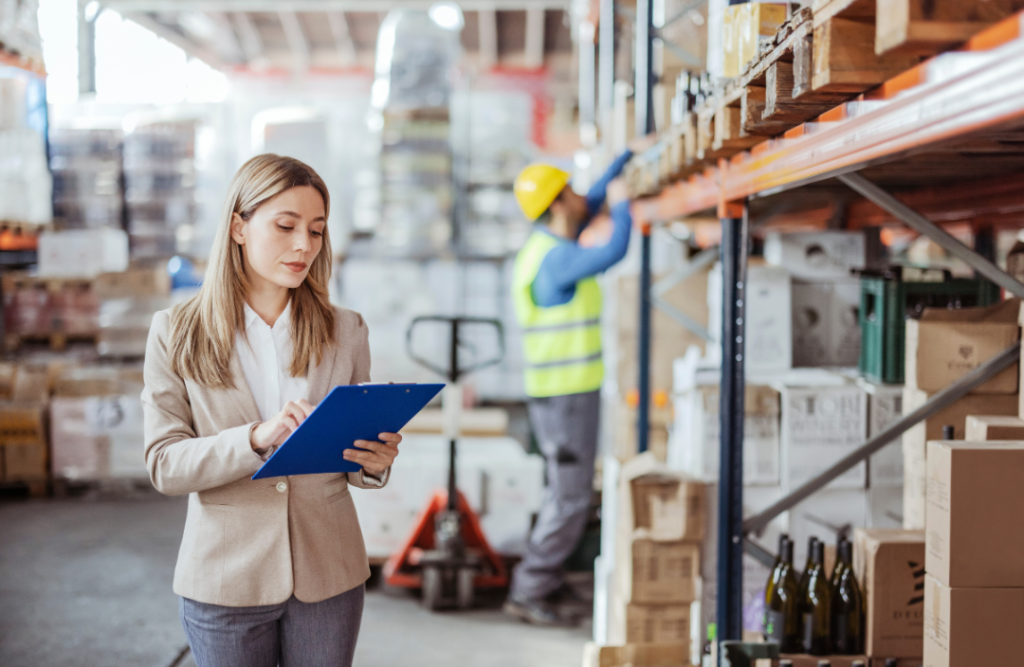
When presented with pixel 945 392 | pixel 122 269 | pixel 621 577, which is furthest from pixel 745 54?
pixel 122 269

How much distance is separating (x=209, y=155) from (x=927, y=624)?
350 inches

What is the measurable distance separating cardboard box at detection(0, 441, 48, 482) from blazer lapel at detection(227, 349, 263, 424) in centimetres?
584

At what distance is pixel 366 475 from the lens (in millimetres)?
1834

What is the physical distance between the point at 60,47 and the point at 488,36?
722cm

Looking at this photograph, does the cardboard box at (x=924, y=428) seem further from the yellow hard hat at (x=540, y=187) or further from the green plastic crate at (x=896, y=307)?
the yellow hard hat at (x=540, y=187)

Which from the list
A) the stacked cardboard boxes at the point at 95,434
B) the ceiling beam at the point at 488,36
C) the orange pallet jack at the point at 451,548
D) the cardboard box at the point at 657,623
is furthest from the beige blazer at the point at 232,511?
the ceiling beam at the point at 488,36

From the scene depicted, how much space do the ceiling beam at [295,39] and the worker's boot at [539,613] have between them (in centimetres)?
1163

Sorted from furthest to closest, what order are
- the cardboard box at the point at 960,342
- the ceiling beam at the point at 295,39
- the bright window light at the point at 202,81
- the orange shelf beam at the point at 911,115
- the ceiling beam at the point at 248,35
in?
1. the bright window light at the point at 202,81
2. the ceiling beam at the point at 248,35
3. the ceiling beam at the point at 295,39
4. the cardboard box at the point at 960,342
5. the orange shelf beam at the point at 911,115

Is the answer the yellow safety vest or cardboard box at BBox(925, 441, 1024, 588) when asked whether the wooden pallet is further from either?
cardboard box at BBox(925, 441, 1024, 588)

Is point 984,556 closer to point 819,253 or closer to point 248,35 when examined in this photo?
point 819,253

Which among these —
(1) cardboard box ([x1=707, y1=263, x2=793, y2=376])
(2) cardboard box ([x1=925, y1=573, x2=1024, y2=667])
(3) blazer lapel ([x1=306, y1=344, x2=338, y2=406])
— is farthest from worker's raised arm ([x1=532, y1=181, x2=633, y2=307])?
(2) cardboard box ([x1=925, y1=573, x2=1024, y2=667])

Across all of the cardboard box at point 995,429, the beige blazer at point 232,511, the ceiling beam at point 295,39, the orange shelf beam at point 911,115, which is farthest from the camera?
the ceiling beam at point 295,39

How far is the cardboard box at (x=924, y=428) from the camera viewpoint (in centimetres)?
264

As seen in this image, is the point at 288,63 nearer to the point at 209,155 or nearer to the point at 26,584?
the point at 209,155
